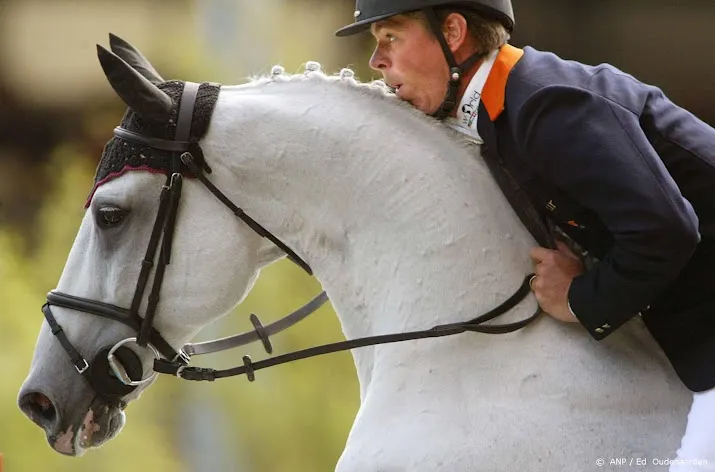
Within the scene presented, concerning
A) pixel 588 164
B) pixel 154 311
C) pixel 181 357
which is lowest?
pixel 181 357

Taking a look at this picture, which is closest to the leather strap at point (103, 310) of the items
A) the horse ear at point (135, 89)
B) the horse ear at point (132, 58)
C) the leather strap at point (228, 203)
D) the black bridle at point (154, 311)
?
the black bridle at point (154, 311)

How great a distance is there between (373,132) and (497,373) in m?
0.57

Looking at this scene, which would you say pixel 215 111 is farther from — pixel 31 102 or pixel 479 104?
pixel 31 102

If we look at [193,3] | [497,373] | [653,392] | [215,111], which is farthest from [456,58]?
[193,3]

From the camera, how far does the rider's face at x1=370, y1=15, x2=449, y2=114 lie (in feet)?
5.80

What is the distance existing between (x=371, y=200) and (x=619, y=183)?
1.74 ft

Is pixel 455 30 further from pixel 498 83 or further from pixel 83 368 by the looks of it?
pixel 83 368

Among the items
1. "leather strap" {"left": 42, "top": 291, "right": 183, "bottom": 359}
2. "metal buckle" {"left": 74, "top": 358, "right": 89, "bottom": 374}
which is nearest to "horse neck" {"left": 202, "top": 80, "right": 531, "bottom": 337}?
"leather strap" {"left": 42, "top": 291, "right": 183, "bottom": 359}

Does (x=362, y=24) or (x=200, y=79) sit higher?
(x=362, y=24)

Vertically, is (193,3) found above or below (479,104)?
below

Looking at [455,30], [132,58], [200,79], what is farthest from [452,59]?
[200,79]

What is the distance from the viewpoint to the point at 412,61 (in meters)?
1.78

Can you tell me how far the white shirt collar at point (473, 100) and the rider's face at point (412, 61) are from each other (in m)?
0.06

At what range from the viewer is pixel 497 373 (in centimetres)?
163
